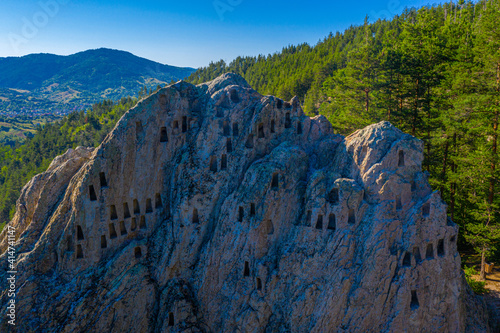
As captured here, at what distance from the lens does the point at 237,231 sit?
24.0 meters

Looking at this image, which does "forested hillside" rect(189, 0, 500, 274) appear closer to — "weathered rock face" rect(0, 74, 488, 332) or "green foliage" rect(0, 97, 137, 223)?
"weathered rock face" rect(0, 74, 488, 332)

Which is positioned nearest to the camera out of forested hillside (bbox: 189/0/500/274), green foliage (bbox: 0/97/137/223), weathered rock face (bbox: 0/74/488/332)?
weathered rock face (bbox: 0/74/488/332)

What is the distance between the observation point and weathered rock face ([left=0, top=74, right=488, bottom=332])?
2142 cm

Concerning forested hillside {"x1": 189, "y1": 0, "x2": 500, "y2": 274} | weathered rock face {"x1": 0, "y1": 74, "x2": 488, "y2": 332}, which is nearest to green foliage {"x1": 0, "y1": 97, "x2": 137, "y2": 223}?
weathered rock face {"x1": 0, "y1": 74, "x2": 488, "y2": 332}

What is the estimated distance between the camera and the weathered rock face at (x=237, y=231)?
21.4m

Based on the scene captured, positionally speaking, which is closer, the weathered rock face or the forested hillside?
the weathered rock face

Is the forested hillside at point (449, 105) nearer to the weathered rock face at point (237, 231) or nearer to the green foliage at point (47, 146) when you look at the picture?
the weathered rock face at point (237, 231)

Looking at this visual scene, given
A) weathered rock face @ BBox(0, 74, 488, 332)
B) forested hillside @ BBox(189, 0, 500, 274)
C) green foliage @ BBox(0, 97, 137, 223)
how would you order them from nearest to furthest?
1. weathered rock face @ BBox(0, 74, 488, 332)
2. forested hillside @ BBox(189, 0, 500, 274)
3. green foliage @ BBox(0, 97, 137, 223)

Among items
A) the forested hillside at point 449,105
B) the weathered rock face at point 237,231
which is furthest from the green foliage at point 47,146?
the forested hillside at point 449,105

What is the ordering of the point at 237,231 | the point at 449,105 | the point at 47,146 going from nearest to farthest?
1. the point at 237,231
2. the point at 449,105
3. the point at 47,146

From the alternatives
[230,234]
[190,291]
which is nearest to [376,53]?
[230,234]

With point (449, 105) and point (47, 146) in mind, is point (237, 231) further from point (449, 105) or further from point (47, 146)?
point (47, 146)

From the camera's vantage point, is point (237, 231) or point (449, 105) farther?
point (449, 105)

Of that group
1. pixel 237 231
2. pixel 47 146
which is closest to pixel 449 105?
pixel 237 231
